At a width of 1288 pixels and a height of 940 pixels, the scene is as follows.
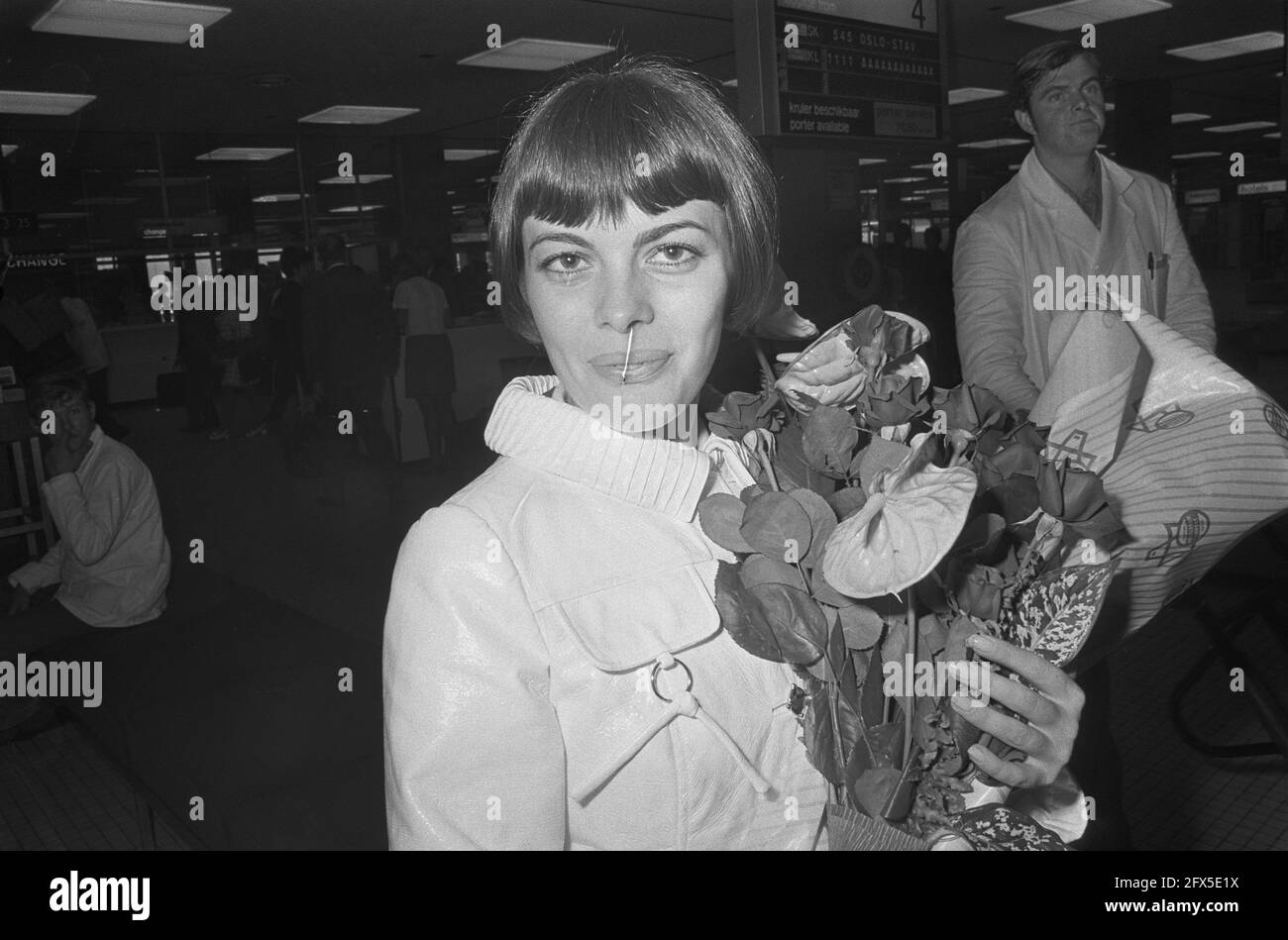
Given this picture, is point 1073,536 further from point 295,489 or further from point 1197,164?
point 1197,164

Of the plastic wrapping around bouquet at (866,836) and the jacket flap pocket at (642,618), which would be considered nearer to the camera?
the plastic wrapping around bouquet at (866,836)

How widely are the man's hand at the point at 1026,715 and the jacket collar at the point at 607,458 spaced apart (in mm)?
269

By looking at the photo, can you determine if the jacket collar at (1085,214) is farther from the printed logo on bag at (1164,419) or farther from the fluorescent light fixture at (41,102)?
the fluorescent light fixture at (41,102)

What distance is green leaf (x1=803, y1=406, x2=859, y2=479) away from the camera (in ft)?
2.27

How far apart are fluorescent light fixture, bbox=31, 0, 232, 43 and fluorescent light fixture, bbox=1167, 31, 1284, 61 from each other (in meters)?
7.84

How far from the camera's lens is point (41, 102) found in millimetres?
8523

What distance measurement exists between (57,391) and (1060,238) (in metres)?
3.10

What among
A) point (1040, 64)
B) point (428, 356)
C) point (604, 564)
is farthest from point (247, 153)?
point (604, 564)

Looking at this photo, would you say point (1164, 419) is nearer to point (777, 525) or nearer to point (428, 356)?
point (777, 525)

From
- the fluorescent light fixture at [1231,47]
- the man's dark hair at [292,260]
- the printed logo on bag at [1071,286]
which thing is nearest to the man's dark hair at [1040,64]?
the printed logo on bag at [1071,286]

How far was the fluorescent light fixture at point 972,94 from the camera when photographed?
1071 cm

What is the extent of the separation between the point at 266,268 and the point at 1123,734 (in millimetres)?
10527

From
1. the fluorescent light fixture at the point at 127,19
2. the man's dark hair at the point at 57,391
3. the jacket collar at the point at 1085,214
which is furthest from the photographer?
the fluorescent light fixture at the point at 127,19
